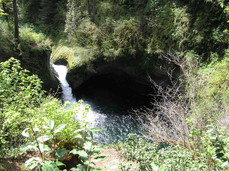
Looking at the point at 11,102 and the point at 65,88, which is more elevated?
the point at 11,102

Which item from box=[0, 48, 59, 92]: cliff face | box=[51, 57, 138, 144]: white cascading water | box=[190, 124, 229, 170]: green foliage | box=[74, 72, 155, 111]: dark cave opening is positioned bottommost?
box=[51, 57, 138, 144]: white cascading water

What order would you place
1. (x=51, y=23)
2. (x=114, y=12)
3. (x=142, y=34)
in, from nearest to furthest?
1. (x=142, y=34)
2. (x=114, y=12)
3. (x=51, y=23)

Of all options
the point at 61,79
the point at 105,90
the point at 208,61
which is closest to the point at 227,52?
the point at 208,61

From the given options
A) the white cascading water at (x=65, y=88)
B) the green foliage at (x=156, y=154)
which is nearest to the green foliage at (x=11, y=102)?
the green foliage at (x=156, y=154)

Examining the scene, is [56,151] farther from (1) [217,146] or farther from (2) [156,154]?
(2) [156,154]

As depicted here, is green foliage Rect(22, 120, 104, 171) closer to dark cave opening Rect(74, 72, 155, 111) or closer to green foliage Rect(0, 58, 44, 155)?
green foliage Rect(0, 58, 44, 155)

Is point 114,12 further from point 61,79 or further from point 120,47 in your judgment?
point 61,79

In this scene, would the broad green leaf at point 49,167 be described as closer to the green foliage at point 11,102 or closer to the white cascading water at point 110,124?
the green foliage at point 11,102

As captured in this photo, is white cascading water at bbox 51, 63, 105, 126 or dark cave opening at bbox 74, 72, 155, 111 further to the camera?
dark cave opening at bbox 74, 72, 155, 111

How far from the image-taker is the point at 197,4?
40.4 feet

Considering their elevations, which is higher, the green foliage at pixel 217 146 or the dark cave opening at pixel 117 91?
the green foliage at pixel 217 146

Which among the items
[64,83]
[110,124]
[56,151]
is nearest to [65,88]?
[64,83]

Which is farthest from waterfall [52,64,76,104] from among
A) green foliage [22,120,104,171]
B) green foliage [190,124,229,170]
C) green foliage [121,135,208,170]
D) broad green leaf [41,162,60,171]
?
broad green leaf [41,162,60,171]

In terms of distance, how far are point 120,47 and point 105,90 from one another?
4362 millimetres
